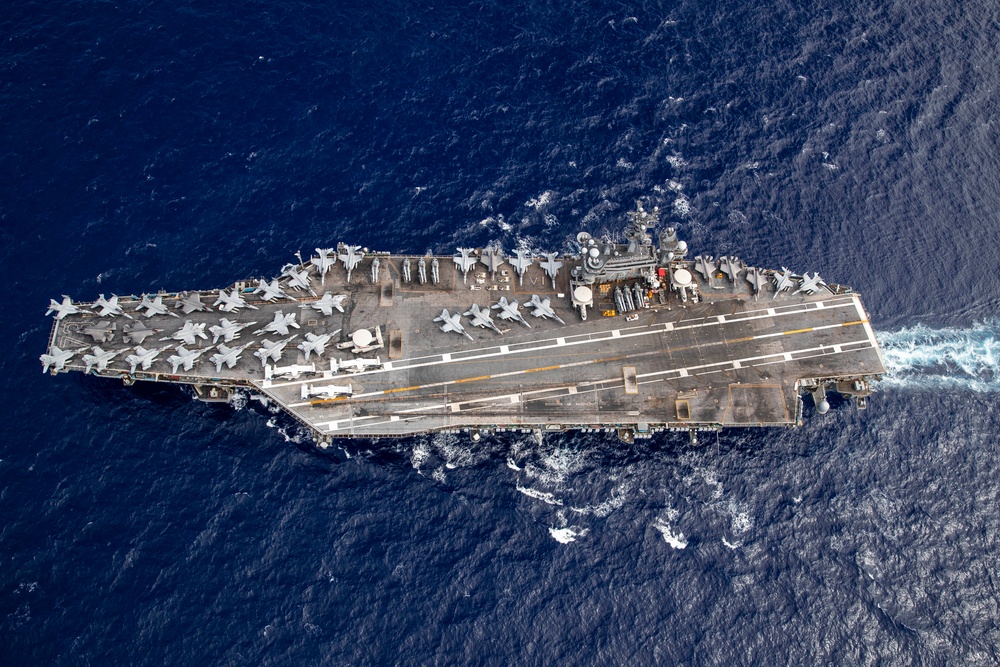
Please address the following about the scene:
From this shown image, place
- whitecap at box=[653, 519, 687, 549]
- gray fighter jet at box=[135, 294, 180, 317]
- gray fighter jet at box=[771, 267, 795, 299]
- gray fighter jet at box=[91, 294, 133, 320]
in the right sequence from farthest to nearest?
gray fighter jet at box=[771, 267, 795, 299] → gray fighter jet at box=[135, 294, 180, 317] → gray fighter jet at box=[91, 294, 133, 320] → whitecap at box=[653, 519, 687, 549]

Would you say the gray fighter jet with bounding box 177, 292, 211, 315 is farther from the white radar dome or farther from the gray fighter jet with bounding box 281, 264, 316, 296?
the white radar dome

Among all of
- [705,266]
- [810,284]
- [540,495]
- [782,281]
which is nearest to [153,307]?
[540,495]

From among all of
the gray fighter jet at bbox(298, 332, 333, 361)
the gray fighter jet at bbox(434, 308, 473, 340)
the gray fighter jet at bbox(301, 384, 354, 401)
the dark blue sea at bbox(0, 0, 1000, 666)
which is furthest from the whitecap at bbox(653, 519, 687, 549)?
the gray fighter jet at bbox(298, 332, 333, 361)

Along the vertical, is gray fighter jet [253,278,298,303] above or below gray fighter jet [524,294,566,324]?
above

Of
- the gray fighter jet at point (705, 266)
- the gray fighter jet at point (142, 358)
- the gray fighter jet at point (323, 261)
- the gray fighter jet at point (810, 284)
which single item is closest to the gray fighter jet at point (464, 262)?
the gray fighter jet at point (323, 261)

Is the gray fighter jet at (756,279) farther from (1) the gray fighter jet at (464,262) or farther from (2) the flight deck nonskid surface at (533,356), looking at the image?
(1) the gray fighter jet at (464,262)

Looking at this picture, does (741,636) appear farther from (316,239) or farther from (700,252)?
(316,239)

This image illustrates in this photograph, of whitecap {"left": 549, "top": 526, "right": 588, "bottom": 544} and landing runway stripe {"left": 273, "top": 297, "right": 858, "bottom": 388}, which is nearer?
whitecap {"left": 549, "top": 526, "right": 588, "bottom": 544}
